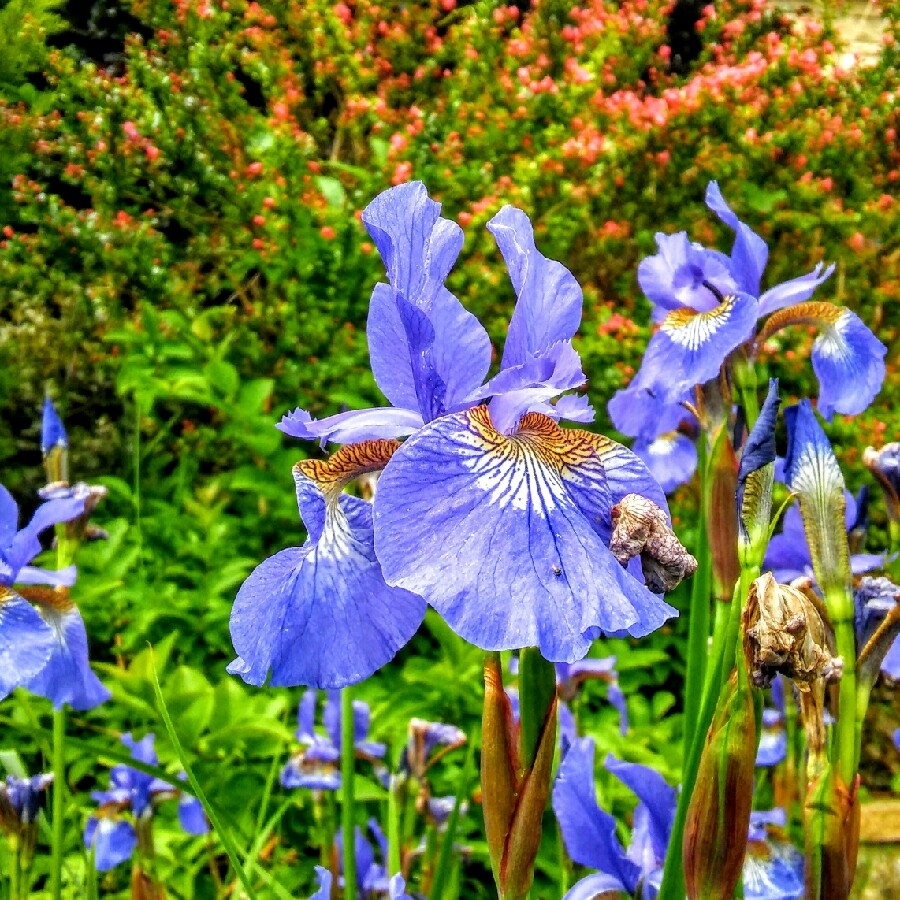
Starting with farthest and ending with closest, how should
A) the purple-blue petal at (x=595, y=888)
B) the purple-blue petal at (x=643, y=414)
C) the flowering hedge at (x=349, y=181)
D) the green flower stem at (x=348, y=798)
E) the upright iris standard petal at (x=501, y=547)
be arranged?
the flowering hedge at (x=349, y=181) < the purple-blue petal at (x=643, y=414) < the green flower stem at (x=348, y=798) < the purple-blue petal at (x=595, y=888) < the upright iris standard petal at (x=501, y=547)

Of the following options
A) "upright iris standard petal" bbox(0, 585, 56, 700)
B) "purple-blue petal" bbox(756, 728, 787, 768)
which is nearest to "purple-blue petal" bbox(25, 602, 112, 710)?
"upright iris standard petal" bbox(0, 585, 56, 700)

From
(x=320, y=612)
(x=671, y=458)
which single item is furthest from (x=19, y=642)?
(x=671, y=458)

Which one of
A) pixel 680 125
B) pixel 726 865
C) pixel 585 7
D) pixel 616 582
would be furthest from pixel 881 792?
pixel 585 7

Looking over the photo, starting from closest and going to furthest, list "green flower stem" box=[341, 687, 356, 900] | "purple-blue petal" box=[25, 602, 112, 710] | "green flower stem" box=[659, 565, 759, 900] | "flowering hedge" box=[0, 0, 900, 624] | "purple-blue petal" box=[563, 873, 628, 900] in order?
1. "green flower stem" box=[659, 565, 759, 900]
2. "purple-blue petal" box=[563, 873, 628, 900]
3. "green flower stem" box=[341, 687, 356, 900]
4. "purple-blue petal" box=[25, 602, 112, 710]
5. "flowering hedge" box=[0, 0, 900, 624]

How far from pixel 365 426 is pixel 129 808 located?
1.10m

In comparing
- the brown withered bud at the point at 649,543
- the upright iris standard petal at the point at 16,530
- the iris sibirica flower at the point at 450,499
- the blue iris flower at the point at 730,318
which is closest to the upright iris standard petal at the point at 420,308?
the iris sibirica flower at the point at 450,499

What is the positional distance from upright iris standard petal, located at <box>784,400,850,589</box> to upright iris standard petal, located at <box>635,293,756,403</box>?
0.63 feet

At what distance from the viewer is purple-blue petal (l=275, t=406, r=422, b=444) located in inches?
23.3

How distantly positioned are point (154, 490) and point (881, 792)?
2294 mm

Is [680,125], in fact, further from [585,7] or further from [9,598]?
[9,598]

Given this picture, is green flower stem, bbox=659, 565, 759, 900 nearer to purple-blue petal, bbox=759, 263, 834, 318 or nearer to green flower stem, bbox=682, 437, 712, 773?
green flower stem, bbox=682, 437, 712, 773

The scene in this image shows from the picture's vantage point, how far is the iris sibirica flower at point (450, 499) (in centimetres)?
49

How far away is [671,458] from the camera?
157 cm

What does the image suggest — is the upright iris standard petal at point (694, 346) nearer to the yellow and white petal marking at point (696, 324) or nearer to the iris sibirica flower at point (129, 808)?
the yellow and white petal marking at point (696, 324)
